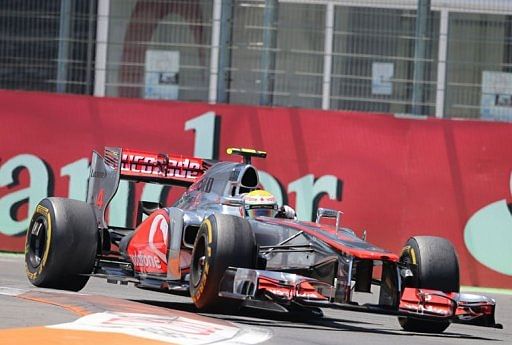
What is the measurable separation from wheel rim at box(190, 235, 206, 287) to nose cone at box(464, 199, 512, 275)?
699cm

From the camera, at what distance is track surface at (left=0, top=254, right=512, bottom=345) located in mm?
9648

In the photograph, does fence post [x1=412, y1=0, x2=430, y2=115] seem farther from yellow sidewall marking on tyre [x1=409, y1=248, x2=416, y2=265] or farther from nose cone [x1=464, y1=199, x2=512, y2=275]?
yellow sidewall marking on tyre [x1=409, y1=248, x2=416, y2=265]

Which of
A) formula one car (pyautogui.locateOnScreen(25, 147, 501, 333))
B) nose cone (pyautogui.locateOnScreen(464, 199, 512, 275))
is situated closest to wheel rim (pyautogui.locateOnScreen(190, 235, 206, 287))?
formula one car (pyautogui.locateOnScreen(25, 147, 501, 333))

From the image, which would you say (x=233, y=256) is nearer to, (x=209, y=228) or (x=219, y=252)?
(x=219, y=252)

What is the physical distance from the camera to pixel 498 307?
15.3 meters

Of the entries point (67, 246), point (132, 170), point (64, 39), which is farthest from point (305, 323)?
point (64, 39)

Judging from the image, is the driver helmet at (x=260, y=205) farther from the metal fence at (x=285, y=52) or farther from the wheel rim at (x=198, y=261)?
the metal fence at (x=285, y=52)

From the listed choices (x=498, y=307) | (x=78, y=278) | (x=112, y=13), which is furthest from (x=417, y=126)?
(x=78, y=278)

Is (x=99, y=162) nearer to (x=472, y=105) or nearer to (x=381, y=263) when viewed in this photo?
(x=381, y=263)

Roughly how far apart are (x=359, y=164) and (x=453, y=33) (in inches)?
88.5

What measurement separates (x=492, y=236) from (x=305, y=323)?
6652mm

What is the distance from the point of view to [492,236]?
17406 mm

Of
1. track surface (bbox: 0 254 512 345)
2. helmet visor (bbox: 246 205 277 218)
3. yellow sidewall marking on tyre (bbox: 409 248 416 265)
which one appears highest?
helmet visor (bbox: 246 205 277 218)

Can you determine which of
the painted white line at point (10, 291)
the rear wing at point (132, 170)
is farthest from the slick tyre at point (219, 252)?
the rear wing at point (132, 170)
